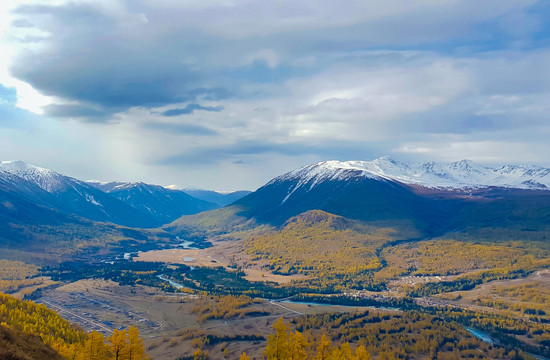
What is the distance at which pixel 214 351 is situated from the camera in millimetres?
158875

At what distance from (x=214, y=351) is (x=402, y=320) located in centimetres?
8854

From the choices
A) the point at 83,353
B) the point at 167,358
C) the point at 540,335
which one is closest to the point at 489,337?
the point at 540,335

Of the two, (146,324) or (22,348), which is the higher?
(22,348)

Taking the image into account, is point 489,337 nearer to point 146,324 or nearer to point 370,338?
point 370,338

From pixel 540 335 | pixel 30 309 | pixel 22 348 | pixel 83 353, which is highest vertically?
pixel 22 348

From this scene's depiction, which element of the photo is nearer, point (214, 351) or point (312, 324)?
point (214, 351)

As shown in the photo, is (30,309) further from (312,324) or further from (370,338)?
(370,338)

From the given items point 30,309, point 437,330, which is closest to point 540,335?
point 437,330

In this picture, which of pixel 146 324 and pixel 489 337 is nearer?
pixel 489 337

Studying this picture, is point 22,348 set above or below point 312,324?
above

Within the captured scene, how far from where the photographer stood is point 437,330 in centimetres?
17425

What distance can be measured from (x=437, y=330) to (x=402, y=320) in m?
19.7

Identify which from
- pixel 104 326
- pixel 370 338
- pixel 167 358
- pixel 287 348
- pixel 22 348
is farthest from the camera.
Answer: pixel 104 326

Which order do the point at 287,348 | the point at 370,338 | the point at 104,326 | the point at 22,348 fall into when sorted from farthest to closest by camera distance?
the point at 104,326
the point at 370,338
the point at 287,348
the point at 22,348
